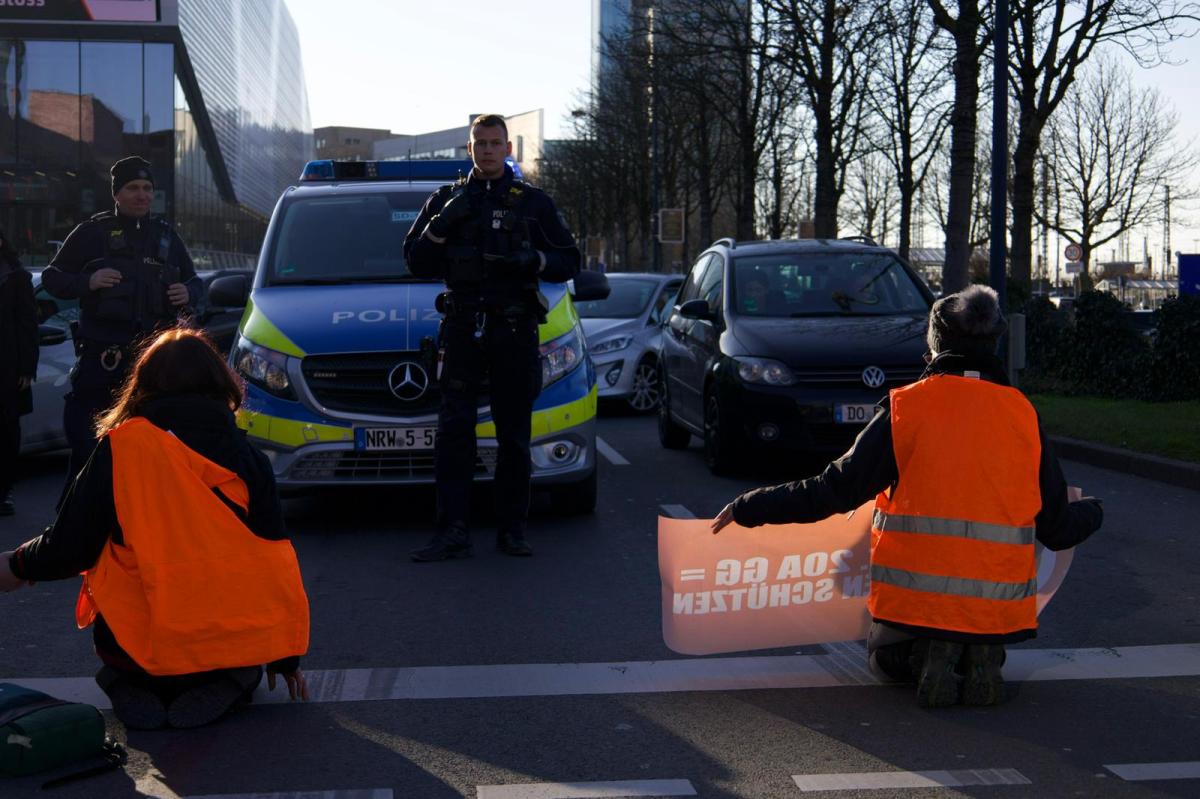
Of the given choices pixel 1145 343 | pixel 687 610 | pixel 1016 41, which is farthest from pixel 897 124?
pixel 687 610

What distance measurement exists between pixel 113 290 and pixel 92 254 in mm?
287

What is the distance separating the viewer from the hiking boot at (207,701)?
4766 mm

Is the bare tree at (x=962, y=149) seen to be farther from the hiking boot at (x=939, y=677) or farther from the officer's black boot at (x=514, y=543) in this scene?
the hiking boot at (x=939, y=677)

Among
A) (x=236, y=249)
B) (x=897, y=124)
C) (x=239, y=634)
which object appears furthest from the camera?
(x=236, y=249)

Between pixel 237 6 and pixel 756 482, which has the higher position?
pixel 237 6

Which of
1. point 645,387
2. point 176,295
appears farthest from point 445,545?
point 645,387

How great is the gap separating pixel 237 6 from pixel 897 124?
51838 millimetres

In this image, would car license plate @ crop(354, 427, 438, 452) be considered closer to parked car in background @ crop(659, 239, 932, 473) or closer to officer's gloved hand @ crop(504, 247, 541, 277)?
officer's gloved hand @ crop(504, 247, 541, 277)

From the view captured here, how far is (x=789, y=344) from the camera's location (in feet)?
36.3

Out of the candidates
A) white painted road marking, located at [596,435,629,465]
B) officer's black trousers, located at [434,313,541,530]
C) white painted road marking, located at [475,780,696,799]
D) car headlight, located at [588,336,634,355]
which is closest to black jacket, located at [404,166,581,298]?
officer's black trousers, located at [434,313,541,530]

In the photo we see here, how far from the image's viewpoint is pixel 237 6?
77.4 metres

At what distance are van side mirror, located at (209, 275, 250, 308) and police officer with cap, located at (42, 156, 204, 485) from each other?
2.10 ft

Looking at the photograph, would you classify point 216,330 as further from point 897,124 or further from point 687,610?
point 897,124

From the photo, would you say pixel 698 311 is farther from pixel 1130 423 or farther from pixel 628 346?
pixel 628 346
